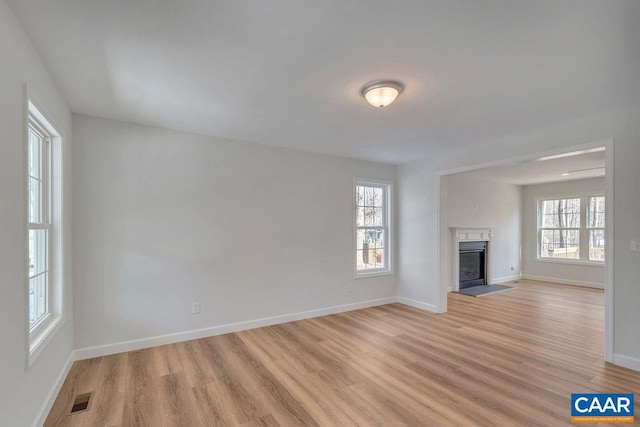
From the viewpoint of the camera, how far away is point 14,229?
5.60 ft

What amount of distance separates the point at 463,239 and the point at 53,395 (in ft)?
21.9

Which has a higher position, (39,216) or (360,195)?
(360,195)

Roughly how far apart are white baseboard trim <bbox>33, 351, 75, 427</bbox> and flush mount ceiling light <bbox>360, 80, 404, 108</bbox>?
323cm

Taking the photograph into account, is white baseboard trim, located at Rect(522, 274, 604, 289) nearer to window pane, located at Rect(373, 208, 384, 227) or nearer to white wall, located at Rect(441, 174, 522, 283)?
white wall, located at Rect(441, 174, 522, 283)

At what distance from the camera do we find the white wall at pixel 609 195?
2904 millimetres

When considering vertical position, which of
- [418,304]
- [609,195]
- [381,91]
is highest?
[381,91]

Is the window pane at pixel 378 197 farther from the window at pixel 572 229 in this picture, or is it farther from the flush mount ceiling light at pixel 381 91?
the window at pixel 572 229

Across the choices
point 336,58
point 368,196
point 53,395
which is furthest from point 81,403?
point 368,196

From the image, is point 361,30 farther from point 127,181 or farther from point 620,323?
point 620,323

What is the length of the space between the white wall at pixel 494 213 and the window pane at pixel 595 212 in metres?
1.37

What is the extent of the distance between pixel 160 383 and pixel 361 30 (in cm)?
311

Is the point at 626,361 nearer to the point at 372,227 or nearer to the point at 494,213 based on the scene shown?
the point at 372,227

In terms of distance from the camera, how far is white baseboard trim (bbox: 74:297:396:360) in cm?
314

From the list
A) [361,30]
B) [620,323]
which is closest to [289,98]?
[361,30]
